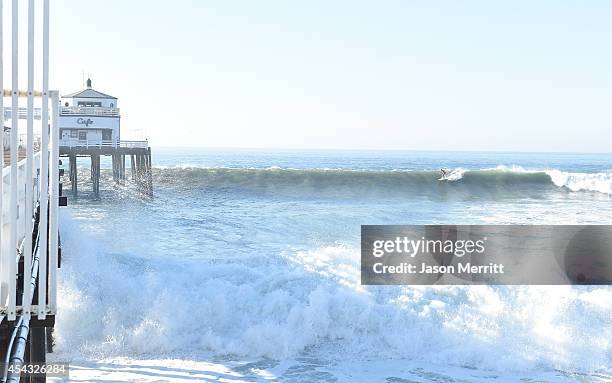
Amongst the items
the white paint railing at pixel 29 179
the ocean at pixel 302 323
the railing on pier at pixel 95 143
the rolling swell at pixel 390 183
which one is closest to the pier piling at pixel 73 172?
the railing on pier at pixel 95 143

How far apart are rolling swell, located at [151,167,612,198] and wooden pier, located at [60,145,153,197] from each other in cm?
492

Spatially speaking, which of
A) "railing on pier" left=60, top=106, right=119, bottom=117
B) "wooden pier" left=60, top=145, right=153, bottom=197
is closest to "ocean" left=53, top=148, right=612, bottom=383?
"wooden pier" left=60, top=145, right=153, bottom=197

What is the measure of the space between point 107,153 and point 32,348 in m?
29.9

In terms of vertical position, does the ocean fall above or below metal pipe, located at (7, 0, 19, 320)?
below

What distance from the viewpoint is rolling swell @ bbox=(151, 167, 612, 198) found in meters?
36.7

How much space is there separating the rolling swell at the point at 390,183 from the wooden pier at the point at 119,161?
194 inches

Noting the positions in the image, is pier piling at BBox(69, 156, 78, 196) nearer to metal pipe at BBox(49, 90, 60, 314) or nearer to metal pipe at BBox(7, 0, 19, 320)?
metal pipe at BBox(49, 90, 60, 314)

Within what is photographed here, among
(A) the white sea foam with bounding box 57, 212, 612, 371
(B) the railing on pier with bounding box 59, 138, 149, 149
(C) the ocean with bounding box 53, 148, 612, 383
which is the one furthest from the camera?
(B) the railing on pier with bounding box 59, 138, 149, 149

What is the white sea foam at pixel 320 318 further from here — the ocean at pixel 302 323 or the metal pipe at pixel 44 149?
the metal pipe at pixel 44 149

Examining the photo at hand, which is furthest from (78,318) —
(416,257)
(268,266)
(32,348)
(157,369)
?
(416,257)

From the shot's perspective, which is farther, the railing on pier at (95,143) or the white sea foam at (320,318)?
the railing on pier at (95,143)

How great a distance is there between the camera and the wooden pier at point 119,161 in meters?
32.2

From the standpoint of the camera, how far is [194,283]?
13.8 m

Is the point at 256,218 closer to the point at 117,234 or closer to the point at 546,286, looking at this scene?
the point at 117,234
